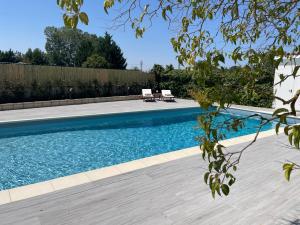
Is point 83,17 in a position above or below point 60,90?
above

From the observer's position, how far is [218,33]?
9.76ft

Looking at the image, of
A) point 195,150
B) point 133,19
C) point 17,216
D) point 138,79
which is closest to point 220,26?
point 133,19

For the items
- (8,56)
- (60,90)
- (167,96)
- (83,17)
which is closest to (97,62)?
(8,56)

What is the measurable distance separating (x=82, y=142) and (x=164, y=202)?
18.6ft

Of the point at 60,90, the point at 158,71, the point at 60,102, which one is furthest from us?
the point at 158,71

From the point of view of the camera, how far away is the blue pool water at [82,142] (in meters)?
6.41

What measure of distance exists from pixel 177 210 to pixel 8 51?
4696 cm

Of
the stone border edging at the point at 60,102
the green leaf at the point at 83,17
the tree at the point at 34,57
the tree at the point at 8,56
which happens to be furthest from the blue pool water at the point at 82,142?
the tree at the point at 34,57

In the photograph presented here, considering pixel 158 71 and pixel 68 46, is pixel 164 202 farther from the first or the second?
pixel 68 46

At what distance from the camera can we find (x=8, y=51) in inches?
1708

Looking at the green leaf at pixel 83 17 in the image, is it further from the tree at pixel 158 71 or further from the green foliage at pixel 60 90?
the tree at pixel 158 71

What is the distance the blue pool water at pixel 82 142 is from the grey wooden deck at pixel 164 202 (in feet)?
3.70

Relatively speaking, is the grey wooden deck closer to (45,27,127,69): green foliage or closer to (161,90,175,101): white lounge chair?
(161,90,175,101): white lounge chair

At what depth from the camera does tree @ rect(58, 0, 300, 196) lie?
55.6 inches
